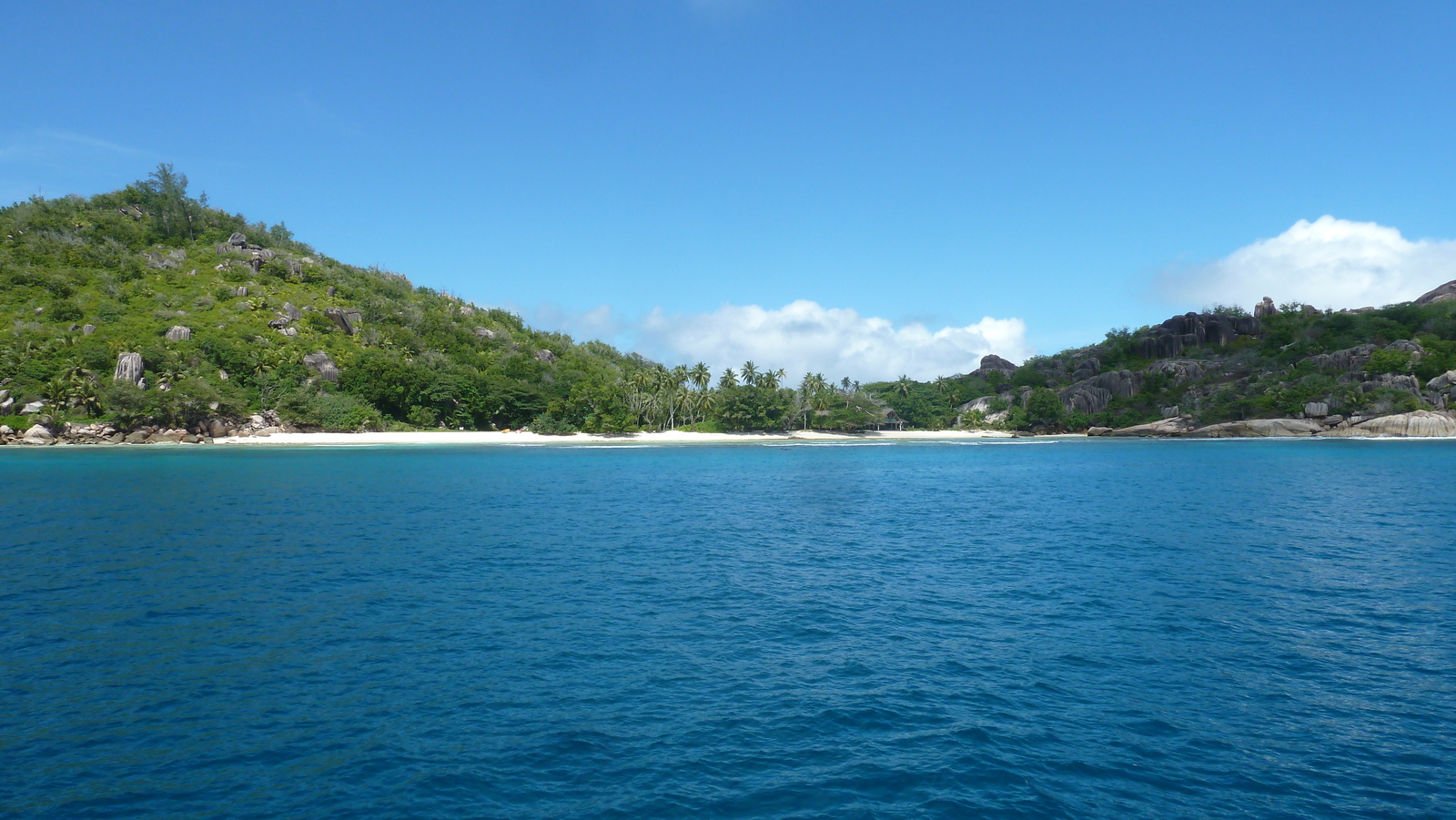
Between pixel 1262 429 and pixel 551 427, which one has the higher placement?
pixel 551 427

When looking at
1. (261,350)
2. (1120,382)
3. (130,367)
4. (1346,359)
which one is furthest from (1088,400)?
(130,367)

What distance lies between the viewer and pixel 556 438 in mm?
120812

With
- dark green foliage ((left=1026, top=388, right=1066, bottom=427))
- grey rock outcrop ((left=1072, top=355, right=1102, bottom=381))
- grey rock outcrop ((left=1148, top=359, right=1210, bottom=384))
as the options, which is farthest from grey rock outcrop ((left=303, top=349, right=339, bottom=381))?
grey rock outcrop ((left=1148, top=359, right=1210, bottom=384))

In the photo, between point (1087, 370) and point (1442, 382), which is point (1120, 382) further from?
point (1442, 382)

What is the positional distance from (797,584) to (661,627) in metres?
6.65

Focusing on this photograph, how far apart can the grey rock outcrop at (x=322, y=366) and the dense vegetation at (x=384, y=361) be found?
445 mm

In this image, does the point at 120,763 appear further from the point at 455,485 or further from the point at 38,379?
the point at 38,379

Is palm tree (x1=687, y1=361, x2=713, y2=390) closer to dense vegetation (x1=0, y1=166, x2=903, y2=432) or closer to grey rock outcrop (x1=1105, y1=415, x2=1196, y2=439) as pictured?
dense vegetation (x1=0, y1=166, x2=903, y2=432)

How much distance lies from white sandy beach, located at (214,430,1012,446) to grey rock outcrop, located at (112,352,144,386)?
18.9m

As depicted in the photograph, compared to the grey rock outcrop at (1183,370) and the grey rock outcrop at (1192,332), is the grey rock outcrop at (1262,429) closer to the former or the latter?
the grey rock outcrop at (1183,370)

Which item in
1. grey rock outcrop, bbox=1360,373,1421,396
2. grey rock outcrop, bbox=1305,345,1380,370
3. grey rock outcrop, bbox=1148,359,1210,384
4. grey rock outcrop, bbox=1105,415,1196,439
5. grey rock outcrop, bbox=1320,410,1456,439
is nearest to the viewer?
grey rock outcrop, bbox=1320,410,1456,439

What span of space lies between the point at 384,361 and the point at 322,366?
11653 mm

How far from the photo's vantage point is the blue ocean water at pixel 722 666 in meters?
11.4

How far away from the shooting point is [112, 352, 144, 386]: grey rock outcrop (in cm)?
10788
